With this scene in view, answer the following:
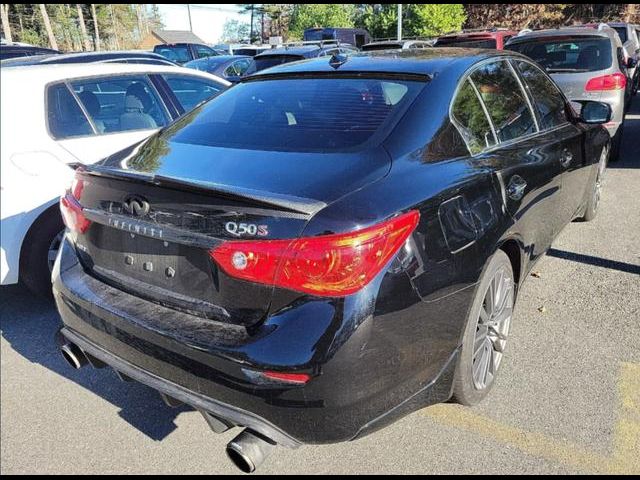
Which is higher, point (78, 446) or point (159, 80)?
point (159, 80)

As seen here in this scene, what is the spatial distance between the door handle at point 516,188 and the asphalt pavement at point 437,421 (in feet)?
3.06

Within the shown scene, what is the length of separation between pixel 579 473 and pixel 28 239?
3412 millimetres

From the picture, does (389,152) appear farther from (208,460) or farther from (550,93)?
(550,93)

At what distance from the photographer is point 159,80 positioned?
4527 mm

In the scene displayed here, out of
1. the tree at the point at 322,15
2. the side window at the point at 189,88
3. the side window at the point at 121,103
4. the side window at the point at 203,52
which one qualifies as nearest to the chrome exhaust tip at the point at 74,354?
the side window at the point at 121,103

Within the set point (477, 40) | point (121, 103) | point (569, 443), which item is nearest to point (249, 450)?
point (569, 443)

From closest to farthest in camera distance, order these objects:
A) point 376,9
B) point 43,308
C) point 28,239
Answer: point 28,239 → point 43,308 → point 376,9

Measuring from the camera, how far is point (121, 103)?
14.0 feet

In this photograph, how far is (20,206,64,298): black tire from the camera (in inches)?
137

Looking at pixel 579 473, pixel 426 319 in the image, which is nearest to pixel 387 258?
pixel 426 319

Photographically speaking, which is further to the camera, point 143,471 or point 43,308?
point 43,308

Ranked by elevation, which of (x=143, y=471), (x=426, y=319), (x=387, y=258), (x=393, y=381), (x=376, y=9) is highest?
(x=376, y=9)

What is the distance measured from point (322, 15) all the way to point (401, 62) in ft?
185

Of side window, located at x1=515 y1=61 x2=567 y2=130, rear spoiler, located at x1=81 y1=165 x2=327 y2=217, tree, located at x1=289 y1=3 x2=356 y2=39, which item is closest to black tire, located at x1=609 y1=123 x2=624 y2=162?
side window, located at x1=515 y1=61 x2=567 y2=130
